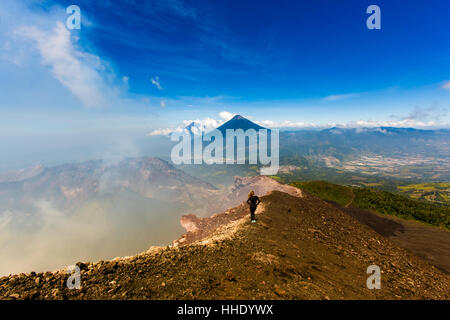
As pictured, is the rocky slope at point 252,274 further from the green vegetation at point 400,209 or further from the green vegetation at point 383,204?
the green vegetation at point 383,204

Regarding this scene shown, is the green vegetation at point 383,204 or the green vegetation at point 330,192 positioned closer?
the green vegetation at point 383,204

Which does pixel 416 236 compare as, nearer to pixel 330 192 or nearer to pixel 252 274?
pixel 330 192

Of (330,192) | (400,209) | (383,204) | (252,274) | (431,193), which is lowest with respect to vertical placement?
(431,193)

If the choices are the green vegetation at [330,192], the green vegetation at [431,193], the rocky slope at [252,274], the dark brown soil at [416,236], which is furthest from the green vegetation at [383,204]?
the green vegetation at [431,193]

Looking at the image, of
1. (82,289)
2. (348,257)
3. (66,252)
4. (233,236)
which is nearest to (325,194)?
(348,257)

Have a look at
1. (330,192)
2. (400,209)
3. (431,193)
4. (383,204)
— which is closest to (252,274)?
(400,209)

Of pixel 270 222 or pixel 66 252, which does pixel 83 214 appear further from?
pixel 270 222

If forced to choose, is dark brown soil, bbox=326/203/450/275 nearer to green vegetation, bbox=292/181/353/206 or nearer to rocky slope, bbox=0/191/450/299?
rocky slope, bbox=0/191/450/299
